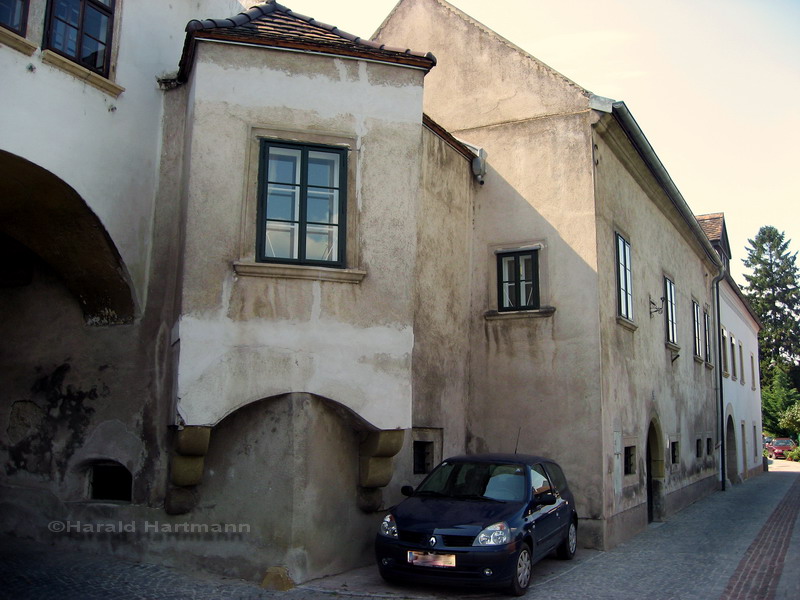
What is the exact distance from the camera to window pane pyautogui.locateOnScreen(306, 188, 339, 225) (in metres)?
9.70

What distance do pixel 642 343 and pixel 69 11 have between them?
1220 centimetres

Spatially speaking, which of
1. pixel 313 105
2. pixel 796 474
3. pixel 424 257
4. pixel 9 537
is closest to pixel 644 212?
pixel 424 257

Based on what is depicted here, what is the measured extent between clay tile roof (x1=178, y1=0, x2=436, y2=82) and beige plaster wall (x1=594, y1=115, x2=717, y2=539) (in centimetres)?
506

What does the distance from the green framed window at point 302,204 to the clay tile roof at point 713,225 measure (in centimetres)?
2256

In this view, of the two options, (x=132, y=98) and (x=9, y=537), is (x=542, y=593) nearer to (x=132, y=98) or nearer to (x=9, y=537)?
(x=9, y=537)

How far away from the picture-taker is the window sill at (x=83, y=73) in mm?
8922

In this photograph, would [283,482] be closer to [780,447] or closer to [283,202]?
[283,202]

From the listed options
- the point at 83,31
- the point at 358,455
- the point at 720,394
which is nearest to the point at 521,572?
the point at 358,455

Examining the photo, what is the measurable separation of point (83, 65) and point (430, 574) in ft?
24.2

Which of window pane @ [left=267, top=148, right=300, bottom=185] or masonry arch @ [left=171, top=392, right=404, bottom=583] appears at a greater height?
window pane @ [left=267, top=148, right=300, bottom=185]

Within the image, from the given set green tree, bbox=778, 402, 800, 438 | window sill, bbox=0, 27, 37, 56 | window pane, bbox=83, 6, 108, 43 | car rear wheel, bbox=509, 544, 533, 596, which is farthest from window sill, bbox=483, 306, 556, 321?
green tree, bbox=778, 402, 800, 438

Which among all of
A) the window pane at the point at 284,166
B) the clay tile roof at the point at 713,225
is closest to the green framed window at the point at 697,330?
the clay tile roof at the point at 713,225

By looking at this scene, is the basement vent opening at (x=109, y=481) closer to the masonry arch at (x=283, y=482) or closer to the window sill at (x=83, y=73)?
the masonry arch at (x=283, y=482)

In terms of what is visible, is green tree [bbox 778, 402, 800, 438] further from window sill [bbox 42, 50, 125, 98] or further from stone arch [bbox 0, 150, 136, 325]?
window sill [bbox 42, 50, 125, 98]
